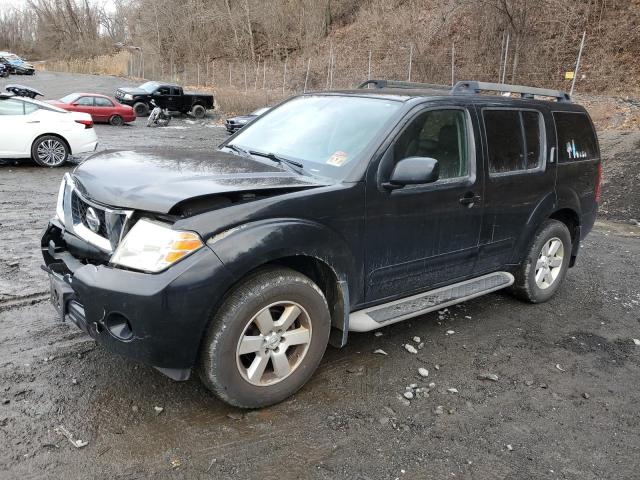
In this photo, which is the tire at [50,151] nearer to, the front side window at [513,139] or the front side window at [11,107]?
the front side window at [11,107]

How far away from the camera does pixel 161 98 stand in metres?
27.7

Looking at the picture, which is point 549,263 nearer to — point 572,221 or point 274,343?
point 572,221

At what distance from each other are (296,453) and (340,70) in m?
32.6

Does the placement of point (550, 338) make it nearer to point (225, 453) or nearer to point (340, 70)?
point (225, 453)

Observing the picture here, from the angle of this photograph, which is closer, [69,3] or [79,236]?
[79,236]

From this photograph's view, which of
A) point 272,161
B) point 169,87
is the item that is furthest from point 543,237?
point 169,87

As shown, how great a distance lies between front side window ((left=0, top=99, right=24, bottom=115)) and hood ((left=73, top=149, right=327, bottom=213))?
840 centimetres

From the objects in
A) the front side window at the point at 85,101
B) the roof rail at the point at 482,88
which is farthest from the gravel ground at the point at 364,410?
the front side window at the point at 85,101

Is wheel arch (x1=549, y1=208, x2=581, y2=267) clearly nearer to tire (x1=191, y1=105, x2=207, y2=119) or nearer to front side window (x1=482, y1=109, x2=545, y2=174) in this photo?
front side window (x1=482, y1=109, x2=545, y2=174)

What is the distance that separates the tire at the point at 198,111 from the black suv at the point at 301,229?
25.5m

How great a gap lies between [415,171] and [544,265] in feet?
7.86

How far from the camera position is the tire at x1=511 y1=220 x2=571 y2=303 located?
4.84m

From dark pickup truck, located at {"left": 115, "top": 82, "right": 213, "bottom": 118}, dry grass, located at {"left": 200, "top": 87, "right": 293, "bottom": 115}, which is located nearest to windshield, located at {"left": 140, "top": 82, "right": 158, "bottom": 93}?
dark pickup truck, located at {"left": 115, "top": 82, "right": 213, "bottom": 118}

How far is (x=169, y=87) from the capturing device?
27.7m
